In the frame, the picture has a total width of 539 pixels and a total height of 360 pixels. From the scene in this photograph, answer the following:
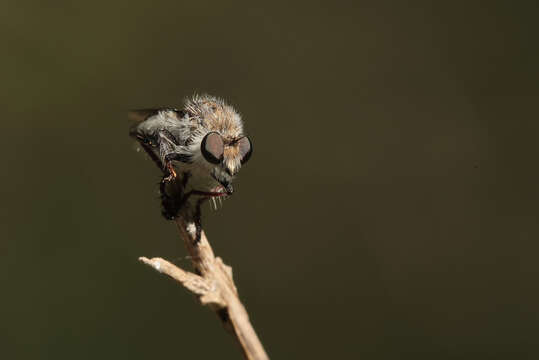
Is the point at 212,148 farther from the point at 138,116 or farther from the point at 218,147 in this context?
the point at 138,116

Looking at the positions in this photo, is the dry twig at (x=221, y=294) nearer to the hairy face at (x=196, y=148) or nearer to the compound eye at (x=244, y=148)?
the hairy face at (x=196, y=148)

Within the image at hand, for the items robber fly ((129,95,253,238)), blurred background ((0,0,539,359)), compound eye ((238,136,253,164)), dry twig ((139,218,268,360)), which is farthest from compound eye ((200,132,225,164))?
blurred background ((0,0,539,359))

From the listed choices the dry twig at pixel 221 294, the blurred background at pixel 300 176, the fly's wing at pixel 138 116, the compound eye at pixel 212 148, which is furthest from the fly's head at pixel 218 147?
the blurred background at pixel 300 176

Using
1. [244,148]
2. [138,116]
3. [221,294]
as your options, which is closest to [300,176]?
[138,116]

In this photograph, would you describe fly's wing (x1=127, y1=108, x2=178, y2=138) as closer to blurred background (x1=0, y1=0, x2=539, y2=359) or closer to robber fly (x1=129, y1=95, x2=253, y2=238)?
robber fly (x1=129, y1=95, x2=253, y2=238)

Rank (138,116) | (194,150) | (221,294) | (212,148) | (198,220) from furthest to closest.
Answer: (138,116) < (194,150) < (212,148) < (198,220) < (221,294)

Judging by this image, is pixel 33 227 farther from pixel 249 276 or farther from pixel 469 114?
pixel 469 114
